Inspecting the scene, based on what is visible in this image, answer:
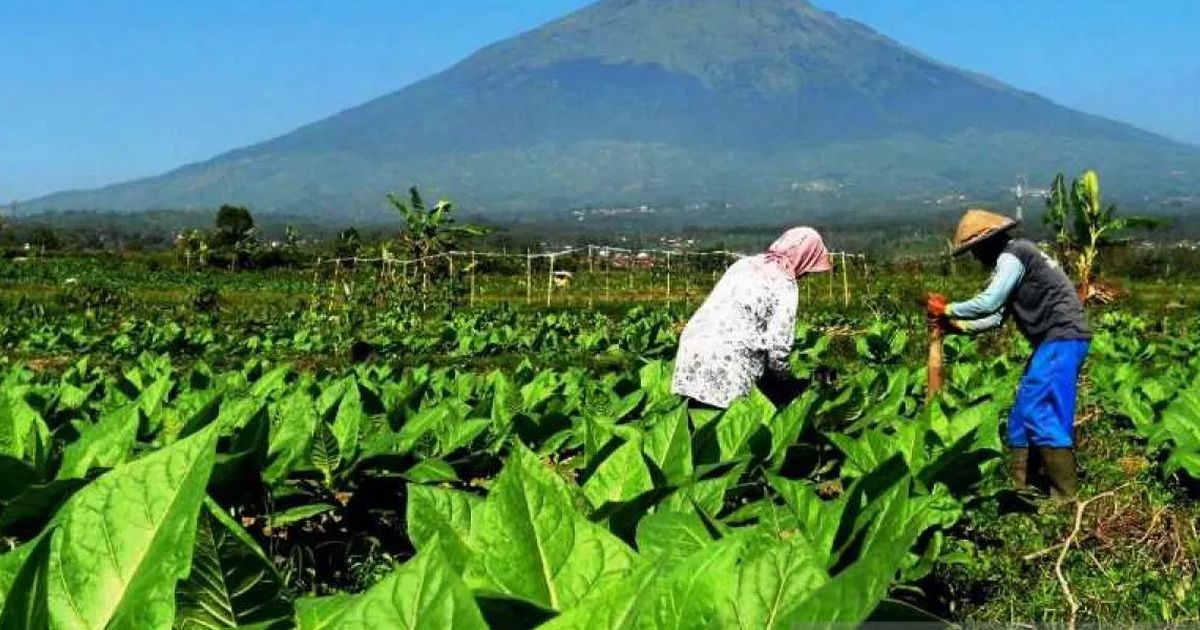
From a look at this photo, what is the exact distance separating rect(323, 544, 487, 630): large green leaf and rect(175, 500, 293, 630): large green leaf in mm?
574

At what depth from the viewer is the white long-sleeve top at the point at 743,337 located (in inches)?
249

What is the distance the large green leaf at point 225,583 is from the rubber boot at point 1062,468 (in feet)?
19.0

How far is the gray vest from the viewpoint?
6.89 metres

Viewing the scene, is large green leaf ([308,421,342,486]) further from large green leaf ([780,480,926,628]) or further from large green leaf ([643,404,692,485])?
large green leaf ([780,480,926,628])

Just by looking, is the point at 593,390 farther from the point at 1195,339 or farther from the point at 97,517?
the point at 1195,339

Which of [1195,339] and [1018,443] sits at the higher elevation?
[1018,443]

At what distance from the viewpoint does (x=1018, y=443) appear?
281 inches

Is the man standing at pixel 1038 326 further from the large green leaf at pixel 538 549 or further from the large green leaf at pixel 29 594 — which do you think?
the large green leaf at pixel 29 594

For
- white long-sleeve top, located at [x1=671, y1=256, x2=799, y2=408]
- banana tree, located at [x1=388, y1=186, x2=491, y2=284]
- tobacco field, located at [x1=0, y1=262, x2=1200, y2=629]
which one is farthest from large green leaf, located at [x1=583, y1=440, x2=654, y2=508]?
banana tree, located at [x1=388, y1=186, x2=491, y2=284]

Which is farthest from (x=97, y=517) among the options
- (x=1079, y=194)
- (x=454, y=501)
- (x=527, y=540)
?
(x=1079, y=194)

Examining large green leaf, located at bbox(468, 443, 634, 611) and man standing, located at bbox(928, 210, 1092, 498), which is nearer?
large green leaf, located at bbox(468, 443, 634, 611)

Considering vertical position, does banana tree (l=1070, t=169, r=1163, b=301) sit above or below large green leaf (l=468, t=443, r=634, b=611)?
below

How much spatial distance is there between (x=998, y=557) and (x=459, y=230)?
105 ft

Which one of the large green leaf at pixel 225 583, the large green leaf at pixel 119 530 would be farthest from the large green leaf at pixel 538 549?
the large green leaf at pixel 119 530
